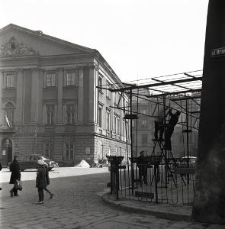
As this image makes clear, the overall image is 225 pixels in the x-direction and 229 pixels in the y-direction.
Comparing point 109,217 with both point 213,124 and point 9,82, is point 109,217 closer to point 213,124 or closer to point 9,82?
point 213,124

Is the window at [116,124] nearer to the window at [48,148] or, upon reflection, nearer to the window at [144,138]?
the window at [48,148]

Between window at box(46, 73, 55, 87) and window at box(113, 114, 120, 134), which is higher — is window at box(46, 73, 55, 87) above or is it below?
above

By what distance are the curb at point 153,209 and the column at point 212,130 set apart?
0.37 m

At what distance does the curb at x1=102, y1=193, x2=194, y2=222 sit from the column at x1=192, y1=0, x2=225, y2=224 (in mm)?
367

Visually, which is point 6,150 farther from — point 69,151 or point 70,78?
point 70,78

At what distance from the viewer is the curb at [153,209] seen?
7.67 m

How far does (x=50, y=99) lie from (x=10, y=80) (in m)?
5.83

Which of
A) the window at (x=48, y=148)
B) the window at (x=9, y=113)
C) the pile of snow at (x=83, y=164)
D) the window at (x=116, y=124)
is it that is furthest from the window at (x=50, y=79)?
the window at (x=116, y=124)

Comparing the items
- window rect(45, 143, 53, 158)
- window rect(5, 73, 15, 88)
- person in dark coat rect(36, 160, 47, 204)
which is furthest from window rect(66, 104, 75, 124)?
person in dark coat rect(36, 160, 47, 204)

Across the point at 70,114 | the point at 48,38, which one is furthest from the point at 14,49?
the point at 70,114

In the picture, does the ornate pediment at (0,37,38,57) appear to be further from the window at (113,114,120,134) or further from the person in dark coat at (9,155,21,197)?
the person in dark coat at (9,155,21,197)

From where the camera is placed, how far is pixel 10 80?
43.4 m

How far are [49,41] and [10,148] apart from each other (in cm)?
1375

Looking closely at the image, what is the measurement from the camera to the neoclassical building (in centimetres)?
4059
